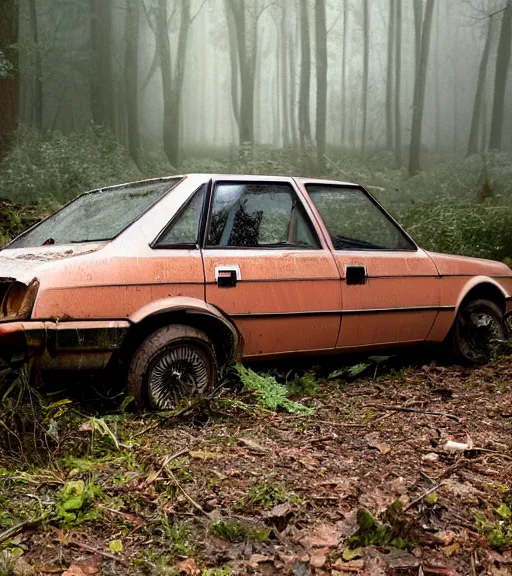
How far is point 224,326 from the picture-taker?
3961 mm

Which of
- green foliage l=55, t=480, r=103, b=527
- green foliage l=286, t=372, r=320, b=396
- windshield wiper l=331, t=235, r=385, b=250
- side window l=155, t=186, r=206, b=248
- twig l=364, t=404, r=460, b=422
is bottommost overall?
twig l=364, t=404, r=460, b=422

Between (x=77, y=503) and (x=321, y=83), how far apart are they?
2430cm

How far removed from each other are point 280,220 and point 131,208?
1105 mm

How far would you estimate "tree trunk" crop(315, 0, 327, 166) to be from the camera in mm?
24641

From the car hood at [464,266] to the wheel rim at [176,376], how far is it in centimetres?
237

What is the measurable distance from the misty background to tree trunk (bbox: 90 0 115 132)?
6 centimetres

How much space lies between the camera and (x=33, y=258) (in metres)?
3.79

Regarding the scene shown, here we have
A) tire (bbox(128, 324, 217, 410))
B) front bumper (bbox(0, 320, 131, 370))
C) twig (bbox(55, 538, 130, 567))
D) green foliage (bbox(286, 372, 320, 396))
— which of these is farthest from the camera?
green foliage (bbox(286, 372, 320, 396))

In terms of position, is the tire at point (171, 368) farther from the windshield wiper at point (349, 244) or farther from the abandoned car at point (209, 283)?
the windshield wiper at point (349, 244)

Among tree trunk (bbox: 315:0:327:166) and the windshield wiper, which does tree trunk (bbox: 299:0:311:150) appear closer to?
tree trunk (bbox: 315:0:327:166)

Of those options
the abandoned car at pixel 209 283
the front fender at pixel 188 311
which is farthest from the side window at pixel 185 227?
the front fender at pixel 188 311

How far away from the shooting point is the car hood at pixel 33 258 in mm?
3494

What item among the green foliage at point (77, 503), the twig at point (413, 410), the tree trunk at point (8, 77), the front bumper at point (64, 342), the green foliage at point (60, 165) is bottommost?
the twig at point (413, 410)

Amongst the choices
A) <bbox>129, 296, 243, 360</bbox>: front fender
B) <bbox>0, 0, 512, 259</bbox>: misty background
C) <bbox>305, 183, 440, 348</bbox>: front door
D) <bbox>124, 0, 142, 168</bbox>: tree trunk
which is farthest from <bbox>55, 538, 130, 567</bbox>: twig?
<bbox>124, 0, 142, 168</bbox>: tree trunk
